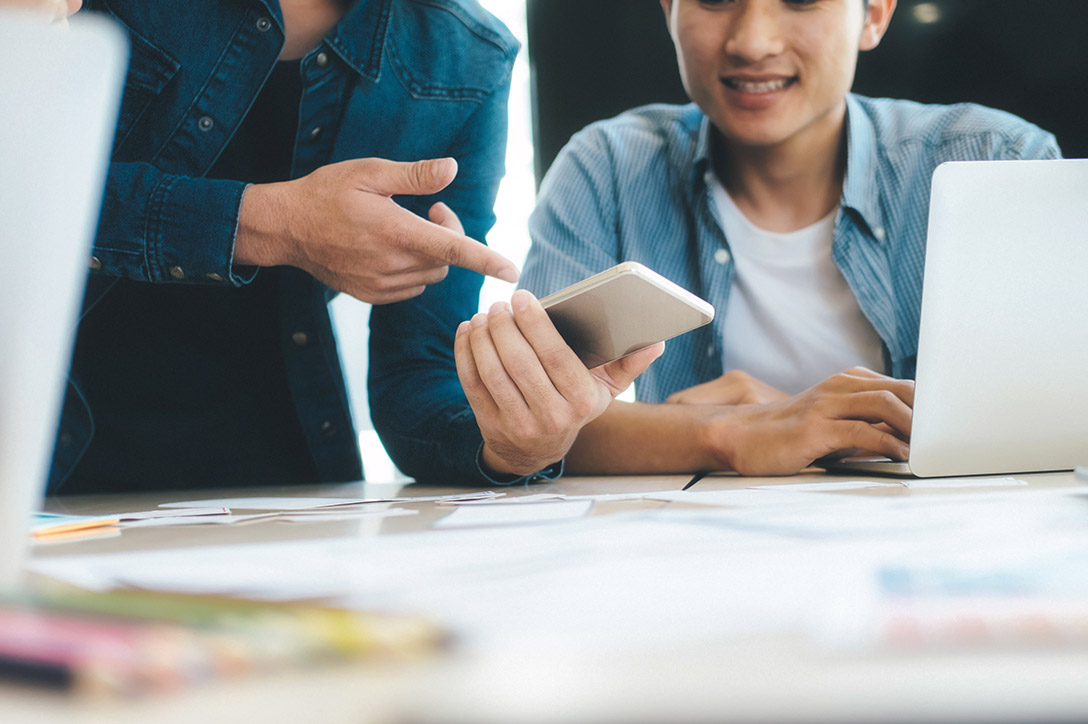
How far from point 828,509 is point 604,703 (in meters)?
0.40

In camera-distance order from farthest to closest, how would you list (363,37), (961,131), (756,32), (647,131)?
(647,131), (961,131), (756,32), (363,37)

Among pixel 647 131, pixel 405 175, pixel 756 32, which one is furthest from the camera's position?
pixel 647 131

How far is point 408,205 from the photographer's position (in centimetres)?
112

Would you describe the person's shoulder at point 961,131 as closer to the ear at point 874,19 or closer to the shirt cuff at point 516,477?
the ear at point 874,19

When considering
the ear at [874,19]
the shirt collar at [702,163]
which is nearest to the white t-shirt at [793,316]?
the shirt collar at [702,163]

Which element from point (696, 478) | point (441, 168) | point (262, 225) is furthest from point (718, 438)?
point (262, 225)

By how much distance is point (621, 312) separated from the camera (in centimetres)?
70

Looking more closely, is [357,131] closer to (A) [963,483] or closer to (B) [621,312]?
(B) [621,312]

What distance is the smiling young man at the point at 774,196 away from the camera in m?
1.34

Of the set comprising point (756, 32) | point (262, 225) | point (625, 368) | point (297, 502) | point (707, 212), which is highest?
point (756, 32)

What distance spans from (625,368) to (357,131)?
0.50 m

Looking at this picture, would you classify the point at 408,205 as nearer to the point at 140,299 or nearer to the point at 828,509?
the point at 140,299

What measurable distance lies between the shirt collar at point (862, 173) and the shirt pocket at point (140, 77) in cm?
98

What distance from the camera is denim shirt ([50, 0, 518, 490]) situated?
1008mm
